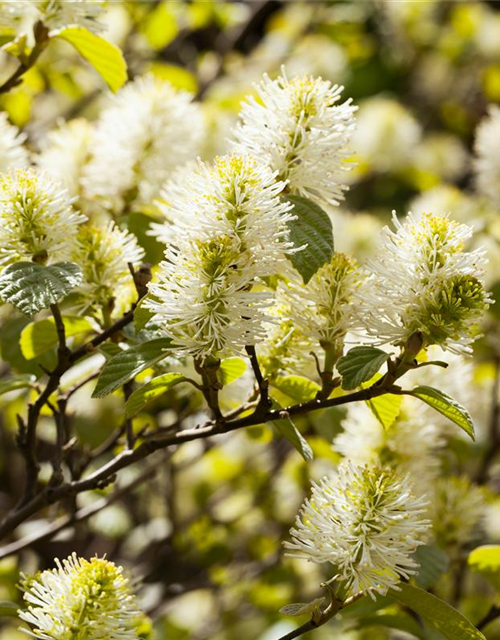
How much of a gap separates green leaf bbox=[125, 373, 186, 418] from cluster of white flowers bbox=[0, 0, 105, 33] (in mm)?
570

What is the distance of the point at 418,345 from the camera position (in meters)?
0.95

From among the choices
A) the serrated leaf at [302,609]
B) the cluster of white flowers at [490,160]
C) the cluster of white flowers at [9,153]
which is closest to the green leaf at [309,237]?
the serrated leaf at [302,609]

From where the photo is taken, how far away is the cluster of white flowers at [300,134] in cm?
105

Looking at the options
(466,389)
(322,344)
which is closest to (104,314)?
(322,344)

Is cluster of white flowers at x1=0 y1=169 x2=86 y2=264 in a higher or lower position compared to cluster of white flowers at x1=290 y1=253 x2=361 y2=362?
higher

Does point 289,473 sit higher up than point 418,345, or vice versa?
point 289,473

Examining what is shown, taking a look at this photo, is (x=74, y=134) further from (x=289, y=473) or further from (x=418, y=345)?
(x=289, y=473)

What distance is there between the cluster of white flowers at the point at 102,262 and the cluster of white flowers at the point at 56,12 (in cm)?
33

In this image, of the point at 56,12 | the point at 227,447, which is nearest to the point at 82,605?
the point at 56,12

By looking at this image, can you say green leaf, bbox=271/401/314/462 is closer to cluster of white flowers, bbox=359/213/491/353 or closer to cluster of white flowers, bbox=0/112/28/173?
cluster of white flowers, bbox=359/213/491/353

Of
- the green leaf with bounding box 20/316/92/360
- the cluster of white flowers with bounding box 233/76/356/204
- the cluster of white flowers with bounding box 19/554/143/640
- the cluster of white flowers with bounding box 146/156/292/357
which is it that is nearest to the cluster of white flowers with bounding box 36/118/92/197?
the green leaf with bounding box 20/316/92/360

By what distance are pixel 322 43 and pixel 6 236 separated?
2963 mm

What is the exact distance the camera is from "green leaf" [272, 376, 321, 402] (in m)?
1.08

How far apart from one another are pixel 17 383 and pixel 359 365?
1.48 feet
